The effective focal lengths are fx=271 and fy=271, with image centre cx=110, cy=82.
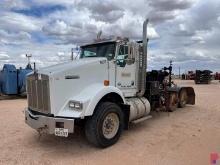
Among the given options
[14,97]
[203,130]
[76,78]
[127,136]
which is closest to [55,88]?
[76,78]

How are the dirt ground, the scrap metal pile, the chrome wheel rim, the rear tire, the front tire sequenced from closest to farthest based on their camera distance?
1. the dirt ground
2. the front tire
3. the chrome wheel rim
4. the rear tire
5. the scrap metal pile

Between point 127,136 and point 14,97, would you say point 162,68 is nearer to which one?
point 127,136

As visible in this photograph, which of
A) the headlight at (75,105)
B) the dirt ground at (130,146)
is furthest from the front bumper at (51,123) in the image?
the dirt ground at (130,146)

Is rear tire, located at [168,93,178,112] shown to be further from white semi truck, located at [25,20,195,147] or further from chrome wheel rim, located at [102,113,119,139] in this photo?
chrome wheel rim, located at [102,113,119,139]

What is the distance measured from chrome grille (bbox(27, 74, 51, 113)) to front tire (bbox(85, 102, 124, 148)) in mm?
1054

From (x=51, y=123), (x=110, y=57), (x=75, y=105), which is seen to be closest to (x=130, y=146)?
(x=75, y=105)

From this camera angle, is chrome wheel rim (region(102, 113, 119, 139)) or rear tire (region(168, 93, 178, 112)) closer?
chrome wheel rim (region(102, 113, 119, 139))

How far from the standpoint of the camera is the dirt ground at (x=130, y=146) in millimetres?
5727

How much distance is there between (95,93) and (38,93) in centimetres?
136

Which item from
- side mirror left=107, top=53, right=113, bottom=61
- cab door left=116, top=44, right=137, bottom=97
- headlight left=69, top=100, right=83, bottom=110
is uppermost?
side mirror left=107, top=53, right=113, bottom=61

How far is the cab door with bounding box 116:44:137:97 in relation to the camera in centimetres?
762

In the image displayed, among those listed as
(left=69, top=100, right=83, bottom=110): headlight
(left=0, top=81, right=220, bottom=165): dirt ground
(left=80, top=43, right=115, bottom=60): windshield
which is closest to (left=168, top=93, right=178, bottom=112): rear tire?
(left=0, top=81, right=220, bottom=165): dirt ground

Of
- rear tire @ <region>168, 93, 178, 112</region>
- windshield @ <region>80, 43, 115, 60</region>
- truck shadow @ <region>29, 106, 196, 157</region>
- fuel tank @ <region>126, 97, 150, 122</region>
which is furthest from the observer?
rear tire @ <region>168, 93, 178, 112</region>

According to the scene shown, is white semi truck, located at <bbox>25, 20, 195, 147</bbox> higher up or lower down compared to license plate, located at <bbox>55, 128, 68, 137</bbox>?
higher up
